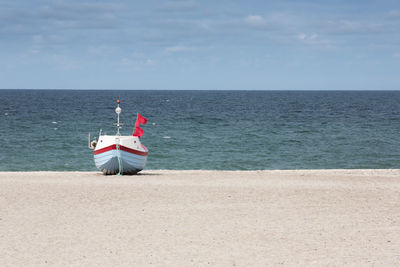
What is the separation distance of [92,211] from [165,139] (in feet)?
93.3

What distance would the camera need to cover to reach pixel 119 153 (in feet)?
70.2

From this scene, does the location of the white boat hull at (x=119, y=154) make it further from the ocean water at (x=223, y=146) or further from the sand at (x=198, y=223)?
the ocean water at (x=223, y=146)

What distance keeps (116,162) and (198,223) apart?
31.3 feet

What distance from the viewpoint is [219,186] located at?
19.0 metres

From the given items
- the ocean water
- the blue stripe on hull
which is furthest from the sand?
the ocean water

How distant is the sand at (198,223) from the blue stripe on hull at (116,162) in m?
1.50

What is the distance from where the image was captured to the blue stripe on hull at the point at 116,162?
21594 mm

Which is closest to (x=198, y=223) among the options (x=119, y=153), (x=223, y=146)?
(x=119, y=153)

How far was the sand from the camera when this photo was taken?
33.6ft

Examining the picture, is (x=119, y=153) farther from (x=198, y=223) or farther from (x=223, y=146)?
(x=223, y=146)

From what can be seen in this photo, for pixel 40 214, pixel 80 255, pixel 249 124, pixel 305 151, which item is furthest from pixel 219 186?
pixel 249 124

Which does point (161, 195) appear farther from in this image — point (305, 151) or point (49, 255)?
point (305, 151)

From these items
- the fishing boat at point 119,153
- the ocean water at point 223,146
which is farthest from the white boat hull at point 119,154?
the ocean water at point 223,146

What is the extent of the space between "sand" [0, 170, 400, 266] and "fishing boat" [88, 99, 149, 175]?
152 centimetres
